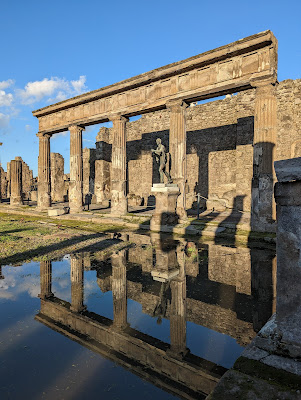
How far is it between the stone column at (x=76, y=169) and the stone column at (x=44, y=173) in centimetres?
234

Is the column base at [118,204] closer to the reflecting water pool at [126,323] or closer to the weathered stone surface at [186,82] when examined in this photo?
the weathered stone surface at [186,82]

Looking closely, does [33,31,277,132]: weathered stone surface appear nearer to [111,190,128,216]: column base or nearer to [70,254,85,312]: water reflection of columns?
[111,190,128,216]: column base

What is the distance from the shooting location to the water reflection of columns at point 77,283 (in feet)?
10.0

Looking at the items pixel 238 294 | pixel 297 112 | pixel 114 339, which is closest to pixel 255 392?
pixel 114 339

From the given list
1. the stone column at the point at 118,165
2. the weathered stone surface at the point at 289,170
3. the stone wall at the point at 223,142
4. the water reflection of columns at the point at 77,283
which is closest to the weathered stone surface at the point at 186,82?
the stone column at the point at 118,165

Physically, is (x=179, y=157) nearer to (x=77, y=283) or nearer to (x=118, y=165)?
(x=118, y=165)

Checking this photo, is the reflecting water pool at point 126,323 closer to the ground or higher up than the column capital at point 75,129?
closer to the ground

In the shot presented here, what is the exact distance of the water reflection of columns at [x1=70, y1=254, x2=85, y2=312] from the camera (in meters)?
3.06

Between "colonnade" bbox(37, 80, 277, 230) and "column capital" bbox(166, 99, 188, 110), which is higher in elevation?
"column capital" bbox(166, 99, 188, 110)

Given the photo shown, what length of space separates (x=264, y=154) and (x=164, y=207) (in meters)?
3.54

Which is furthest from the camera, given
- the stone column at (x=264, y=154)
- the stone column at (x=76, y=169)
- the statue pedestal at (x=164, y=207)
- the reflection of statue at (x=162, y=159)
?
the stone column at (x=76, y=169)

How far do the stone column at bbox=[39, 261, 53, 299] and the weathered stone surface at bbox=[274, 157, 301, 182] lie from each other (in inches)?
120

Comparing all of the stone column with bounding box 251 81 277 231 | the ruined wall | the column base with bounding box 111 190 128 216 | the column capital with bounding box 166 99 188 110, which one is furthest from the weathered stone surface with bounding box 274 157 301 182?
the ruined wall

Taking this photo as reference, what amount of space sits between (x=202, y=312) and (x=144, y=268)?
168 cm
